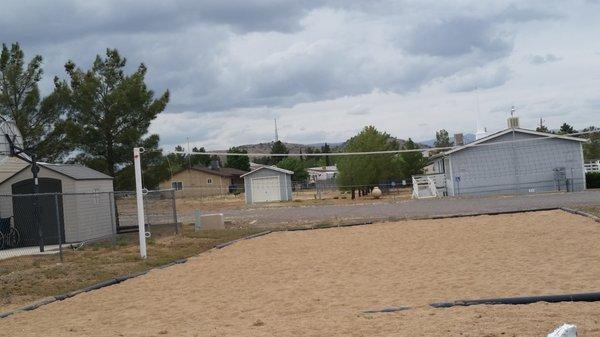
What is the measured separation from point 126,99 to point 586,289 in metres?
26.8

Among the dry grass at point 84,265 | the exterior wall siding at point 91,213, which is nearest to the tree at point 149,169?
the exterior wall siding at point 91,213

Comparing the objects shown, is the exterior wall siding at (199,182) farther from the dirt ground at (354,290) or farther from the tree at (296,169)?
the dirt ground at (354,290)

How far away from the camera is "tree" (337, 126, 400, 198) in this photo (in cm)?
5444

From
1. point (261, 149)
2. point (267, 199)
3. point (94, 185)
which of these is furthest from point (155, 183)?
point (261, 149)

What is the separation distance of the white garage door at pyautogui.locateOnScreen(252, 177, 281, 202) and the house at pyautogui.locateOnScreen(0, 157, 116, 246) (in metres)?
30.6

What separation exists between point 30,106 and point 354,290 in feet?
94.1

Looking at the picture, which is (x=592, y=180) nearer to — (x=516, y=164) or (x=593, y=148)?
(x=516, y=164)

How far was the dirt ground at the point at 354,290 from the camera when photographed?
7.07 metres

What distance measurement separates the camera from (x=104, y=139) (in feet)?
104

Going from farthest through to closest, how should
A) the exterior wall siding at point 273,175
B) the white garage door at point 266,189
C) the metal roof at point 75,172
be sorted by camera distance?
the white garage door at point 266,189
the exterior wall siding at point 273,175
the metal roof at point 75,172

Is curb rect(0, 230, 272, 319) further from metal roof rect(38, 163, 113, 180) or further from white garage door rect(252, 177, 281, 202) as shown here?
white garage door rect(252, 177, 281, 202)

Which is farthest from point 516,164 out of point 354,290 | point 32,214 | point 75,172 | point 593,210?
point 354,290

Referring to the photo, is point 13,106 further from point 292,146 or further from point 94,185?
point 292,146

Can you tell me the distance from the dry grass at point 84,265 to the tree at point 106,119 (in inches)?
406
